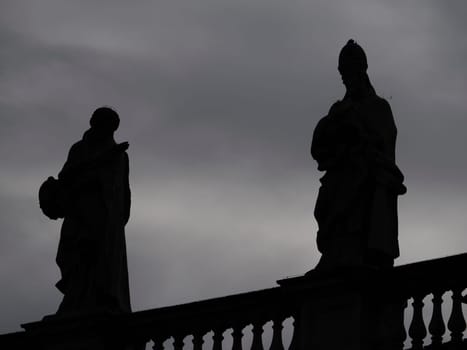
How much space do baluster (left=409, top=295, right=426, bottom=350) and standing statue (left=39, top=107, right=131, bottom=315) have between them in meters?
4.79

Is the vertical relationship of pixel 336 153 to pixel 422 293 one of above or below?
above

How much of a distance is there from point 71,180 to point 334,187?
4.49 metres

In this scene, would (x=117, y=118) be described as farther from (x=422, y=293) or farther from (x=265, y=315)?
(x=422, y=293)

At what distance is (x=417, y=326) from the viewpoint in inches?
727

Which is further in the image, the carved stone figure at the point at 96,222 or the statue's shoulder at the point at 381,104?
the carved stone figure at the point at 96,222

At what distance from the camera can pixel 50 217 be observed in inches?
904

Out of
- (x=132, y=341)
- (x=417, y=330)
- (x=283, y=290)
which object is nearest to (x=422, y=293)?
(x=417, y=330)

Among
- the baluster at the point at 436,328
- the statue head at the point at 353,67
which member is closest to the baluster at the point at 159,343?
the statue head at the point at 353,67

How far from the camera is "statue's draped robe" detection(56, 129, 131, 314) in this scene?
867 inches

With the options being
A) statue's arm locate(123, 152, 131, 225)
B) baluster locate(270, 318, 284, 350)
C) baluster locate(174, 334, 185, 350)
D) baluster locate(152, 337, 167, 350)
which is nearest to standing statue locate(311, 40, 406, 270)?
baluster locate(270, 318, 284, 350)

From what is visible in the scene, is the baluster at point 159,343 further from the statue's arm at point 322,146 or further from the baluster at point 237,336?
the statue's arm at point 322,146

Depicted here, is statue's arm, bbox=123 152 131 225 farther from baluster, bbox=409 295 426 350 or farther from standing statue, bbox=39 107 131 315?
baluster, bbox=409 295 426 350

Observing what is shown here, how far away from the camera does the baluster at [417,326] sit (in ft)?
60.2

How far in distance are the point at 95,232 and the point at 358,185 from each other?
4.27 meters
